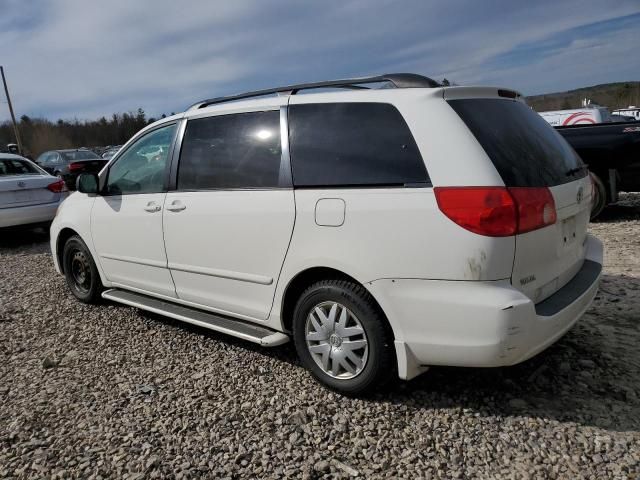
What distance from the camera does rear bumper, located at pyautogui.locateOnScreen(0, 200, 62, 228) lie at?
26.9 ft

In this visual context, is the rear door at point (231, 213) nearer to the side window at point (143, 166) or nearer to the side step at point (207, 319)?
the side step at point (207, 319)

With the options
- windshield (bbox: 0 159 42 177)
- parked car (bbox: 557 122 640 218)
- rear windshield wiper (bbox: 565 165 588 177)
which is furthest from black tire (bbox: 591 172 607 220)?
windshield (bbox: 0 159 42 177)

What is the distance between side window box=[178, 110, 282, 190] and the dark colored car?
1406 centimetres

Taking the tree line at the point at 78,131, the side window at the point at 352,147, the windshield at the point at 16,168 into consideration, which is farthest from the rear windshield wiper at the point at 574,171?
the tree line at the point at 78,131

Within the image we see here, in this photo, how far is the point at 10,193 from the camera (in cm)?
825

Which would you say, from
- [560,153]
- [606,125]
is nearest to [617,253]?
[606,125]

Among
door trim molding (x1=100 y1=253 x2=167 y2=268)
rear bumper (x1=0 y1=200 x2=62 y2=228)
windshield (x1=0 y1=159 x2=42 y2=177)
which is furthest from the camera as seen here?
windshield (x1=0 y1=159 x2=42 y2=177)

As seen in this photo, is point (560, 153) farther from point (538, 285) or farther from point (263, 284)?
point (263, 284)

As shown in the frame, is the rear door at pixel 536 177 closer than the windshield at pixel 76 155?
Yes

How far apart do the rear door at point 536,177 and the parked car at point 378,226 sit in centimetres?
1

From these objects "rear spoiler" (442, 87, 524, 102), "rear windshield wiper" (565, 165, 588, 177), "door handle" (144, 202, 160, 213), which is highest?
"rear spoiler" (442, 87, 524, 102)

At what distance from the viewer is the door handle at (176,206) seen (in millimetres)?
3674

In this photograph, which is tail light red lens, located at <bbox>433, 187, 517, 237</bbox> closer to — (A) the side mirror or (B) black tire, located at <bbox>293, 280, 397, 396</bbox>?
(B) black tire, located at <bbox>293, 280, 397, 396</bbox>

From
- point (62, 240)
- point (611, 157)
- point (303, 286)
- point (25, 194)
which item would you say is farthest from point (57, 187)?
point (611, 157)
